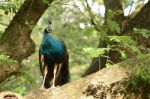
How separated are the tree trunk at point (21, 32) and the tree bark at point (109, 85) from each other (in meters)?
1.57

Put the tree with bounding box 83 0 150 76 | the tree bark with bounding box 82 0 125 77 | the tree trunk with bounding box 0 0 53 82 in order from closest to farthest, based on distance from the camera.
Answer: the tree trunk with bounding box 0 0 53 82 < the tree with bounding box 83 0 150 76 < the tree bark with bounding box 82 0 125 77

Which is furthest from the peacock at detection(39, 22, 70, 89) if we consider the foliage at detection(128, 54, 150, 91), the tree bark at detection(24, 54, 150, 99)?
the foliage at detection(128, 54, 150, 91)

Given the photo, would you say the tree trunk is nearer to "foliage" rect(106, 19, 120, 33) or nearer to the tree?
"foliage" rect(106, 19, 120, 33)

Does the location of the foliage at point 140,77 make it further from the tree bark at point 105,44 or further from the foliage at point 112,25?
the tree bark at point 105,44

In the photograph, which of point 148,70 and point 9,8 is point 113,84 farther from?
point 9,8

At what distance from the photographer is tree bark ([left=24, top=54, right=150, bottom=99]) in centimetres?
436

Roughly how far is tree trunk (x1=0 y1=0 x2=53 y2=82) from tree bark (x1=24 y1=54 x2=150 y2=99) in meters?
1.57

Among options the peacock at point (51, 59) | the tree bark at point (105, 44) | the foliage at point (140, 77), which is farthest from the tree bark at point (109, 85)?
the tree bark at point (105, 44)

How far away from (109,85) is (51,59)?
1.89 m

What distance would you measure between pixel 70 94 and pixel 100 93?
0.38 m

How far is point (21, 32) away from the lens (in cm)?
610

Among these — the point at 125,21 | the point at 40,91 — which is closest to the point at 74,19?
the point at 125,21

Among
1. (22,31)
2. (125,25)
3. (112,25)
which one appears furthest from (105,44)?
(22,31)

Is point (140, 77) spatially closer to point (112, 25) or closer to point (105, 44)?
point (112, 25)
